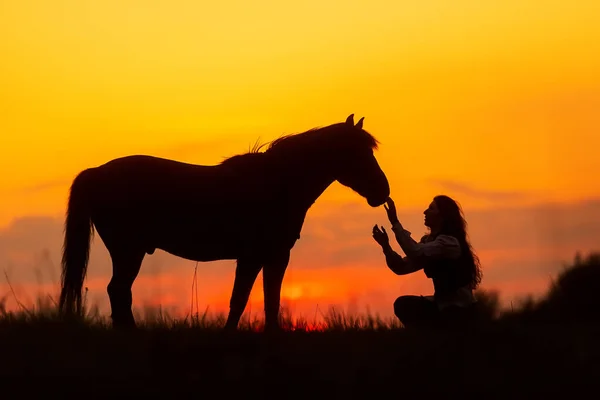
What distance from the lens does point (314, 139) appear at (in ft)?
37.4

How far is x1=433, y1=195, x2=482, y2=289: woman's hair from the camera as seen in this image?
31.9ft

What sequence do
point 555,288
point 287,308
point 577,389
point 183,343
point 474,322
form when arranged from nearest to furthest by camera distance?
point 577,389, point 183,343, point 474,322, point 287,308, point 555,288

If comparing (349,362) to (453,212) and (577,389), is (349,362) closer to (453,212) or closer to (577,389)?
(577,389)

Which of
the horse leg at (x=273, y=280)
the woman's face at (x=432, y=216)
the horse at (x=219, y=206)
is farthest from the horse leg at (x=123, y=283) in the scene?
the woman's face at (x=432, y=216)

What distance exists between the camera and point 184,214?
11023mm

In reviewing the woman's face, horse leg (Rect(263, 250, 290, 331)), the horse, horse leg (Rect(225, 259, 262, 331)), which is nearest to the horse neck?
the horse

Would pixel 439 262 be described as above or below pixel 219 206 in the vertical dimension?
below

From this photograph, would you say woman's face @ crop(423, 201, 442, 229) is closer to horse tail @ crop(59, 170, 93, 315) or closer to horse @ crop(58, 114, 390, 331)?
horse @ crop(58, 114, 390, 331)

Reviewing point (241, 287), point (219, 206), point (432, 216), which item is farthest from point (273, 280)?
point (432, 216)

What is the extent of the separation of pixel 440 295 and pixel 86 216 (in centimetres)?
401

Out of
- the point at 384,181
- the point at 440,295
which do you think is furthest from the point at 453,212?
the point at 384,181

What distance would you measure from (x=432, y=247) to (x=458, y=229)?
0.40 metres

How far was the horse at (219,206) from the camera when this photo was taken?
10.8 meters

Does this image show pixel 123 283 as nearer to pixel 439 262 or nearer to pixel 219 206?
pixel 219 206
